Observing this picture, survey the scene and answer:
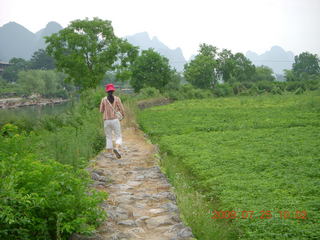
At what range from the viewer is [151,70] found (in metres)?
45.8

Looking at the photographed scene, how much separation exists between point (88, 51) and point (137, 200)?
34.2 meters

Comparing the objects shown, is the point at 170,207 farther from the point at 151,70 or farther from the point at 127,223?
the point at 151,70

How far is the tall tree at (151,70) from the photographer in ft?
148

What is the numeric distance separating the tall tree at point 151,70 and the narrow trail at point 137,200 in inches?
1461

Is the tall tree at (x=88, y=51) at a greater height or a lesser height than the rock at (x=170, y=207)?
greater

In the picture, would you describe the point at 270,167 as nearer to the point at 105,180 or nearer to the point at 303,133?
the point at 105,180

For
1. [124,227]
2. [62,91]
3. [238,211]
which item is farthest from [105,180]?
[62,91]

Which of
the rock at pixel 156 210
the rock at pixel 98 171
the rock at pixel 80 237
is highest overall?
the rock at pixel 98 171

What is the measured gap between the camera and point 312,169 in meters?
7.09

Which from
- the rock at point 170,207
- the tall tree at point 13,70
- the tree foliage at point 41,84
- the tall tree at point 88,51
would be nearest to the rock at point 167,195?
the rock at point 170,207

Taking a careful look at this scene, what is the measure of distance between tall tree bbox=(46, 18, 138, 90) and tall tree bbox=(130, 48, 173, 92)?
269 inches

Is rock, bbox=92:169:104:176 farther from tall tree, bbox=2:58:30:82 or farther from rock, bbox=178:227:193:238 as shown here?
tall tree, bbox=2:58:30:82
